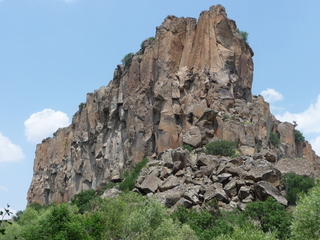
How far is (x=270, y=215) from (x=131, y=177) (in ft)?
78.8

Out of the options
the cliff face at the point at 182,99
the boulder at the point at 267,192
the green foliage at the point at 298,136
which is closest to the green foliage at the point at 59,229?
the boulder at the point at 267,192

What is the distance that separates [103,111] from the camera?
8162 centimetres

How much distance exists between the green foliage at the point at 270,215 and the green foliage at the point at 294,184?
5.68 metres

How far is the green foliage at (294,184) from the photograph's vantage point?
48312mm

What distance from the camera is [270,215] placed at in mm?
40250

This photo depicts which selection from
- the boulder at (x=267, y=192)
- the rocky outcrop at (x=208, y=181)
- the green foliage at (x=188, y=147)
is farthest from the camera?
the green foliage at (x=188, y=147)

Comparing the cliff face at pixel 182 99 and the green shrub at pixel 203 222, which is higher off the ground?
the cliff face at pixel 182 99

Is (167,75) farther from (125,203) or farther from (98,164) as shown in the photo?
(125,203)

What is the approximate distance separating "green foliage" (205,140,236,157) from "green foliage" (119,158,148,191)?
9567mm

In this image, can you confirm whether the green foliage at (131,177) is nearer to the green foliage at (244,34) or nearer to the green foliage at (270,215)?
the green foliage at (270,215)

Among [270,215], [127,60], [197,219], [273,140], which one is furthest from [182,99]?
[270,215]

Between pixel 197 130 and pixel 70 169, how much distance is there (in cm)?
4189

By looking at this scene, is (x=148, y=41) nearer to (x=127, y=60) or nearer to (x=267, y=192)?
(x=127, y=60)

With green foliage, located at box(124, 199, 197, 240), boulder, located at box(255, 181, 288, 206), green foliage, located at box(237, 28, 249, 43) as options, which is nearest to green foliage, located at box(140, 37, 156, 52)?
green foliage, located at box(237, 28, 249, 43)
